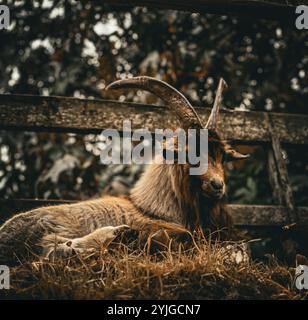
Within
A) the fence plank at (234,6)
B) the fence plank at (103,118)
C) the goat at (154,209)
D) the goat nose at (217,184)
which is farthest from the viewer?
the fence plank at (103,118)

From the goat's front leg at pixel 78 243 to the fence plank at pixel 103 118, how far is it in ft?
4.14

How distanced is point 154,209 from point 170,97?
988 mm

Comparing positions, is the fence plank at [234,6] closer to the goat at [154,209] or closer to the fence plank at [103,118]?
the goat at [154,209]

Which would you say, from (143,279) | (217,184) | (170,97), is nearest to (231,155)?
(217,184)

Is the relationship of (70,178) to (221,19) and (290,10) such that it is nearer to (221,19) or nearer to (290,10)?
(221,19)

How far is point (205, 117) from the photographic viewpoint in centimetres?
518

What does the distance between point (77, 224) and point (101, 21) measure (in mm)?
4911

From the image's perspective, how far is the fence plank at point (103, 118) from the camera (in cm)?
479

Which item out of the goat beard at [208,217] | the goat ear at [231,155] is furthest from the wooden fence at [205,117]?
the goat ear at [231,155]

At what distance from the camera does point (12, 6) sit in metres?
8.08

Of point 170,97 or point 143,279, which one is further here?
point 170,97

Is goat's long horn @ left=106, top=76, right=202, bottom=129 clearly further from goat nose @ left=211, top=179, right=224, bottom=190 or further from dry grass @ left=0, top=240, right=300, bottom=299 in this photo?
dry grass @ left=0, top=240, right=300, bottom=299

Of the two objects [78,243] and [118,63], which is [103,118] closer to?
[78,243]
